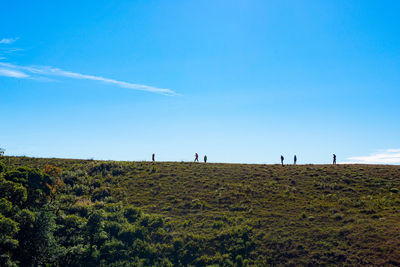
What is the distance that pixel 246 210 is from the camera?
35.6m

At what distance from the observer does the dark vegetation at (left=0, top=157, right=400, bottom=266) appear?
81.5ft

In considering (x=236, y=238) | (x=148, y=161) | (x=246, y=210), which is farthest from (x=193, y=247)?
(x=148, y=161)

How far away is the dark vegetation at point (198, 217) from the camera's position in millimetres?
24844

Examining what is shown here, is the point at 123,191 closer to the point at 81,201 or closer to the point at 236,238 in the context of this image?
the point at 81,201

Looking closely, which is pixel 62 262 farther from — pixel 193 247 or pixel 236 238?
pixel 236 238

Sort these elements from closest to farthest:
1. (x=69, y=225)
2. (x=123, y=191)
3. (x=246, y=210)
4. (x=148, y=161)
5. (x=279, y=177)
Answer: (x=69, y=225)
(x=246, y=210)
(x=123, y=191)
(x=279, y=177)
(x=148, y=161)

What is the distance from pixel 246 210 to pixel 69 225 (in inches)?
767

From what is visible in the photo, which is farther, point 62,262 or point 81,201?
point 81,201

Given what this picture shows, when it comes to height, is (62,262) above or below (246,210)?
below

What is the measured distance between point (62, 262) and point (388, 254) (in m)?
27.0

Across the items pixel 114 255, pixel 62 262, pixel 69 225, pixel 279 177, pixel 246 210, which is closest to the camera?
pixel 62 262

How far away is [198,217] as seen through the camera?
113ft

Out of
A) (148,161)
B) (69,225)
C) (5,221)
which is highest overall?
(148,161)

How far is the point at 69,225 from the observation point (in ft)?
93.1
